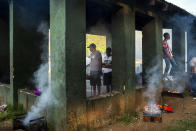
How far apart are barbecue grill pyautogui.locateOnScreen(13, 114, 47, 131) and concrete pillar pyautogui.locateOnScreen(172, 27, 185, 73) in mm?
8996

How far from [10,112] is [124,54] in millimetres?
4503

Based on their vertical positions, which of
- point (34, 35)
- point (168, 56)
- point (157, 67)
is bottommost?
point (157, 67)

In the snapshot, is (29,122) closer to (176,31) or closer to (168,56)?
(168,56)

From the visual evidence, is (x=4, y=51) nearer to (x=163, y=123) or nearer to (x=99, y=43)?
(x=163, y=123)

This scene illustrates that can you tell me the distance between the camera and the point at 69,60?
4336 millimetres

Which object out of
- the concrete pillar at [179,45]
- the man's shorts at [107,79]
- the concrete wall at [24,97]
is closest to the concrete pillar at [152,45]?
the man's shorts at [107,79]

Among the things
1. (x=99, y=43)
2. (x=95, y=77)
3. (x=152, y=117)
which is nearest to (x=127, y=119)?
(x=152, y=117)

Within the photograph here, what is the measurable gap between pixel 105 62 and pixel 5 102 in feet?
14.7

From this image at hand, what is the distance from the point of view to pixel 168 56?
877cm

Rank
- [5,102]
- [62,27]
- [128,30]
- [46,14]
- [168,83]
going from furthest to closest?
[168,83]
[46,14]
[5,102]
[128,30]
[62,27]

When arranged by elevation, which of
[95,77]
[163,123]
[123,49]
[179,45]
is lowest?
[163,123]

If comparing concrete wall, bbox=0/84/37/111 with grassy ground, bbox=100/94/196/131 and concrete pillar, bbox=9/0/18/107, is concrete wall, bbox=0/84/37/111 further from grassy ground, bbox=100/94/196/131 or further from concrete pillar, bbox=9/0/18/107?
grassy ground, bbox=100/94/196/131

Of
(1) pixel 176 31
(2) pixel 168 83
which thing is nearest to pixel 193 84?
(2) pixel 168 83

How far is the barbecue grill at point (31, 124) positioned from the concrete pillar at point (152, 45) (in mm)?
5022
